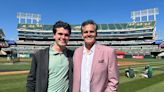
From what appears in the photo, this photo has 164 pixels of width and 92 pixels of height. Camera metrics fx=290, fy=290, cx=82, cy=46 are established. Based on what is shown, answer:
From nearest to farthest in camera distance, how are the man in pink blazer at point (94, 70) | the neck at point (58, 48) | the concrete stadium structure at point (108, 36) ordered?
1. the man in pink blazer at point (94, 70)
2. the neck at point (58, 48)
3. the concrete stadium structure at point (108, 36)

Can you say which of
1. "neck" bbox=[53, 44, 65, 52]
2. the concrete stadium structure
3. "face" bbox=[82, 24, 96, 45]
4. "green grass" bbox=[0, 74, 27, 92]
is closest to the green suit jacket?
"neck" bbox=[53, 44, 65, 52]

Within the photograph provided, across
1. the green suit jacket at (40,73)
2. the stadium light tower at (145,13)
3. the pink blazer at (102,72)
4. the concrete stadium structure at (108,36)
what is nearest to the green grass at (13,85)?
the green suit jacket at (40,73)

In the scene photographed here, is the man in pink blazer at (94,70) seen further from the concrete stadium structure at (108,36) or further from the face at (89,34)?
the concrete stadium structure at (108,36)

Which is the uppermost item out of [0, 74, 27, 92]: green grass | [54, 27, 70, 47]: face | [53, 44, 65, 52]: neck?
[54, 27, 70, 47]: face

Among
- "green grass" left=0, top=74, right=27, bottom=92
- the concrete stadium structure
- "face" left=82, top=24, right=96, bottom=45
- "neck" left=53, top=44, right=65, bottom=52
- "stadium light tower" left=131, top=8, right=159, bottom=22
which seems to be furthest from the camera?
"stadium light tower" left=131, top=8, right=159, bottom=22

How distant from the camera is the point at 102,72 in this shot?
15.3 feet

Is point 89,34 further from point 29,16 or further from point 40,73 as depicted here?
point 29,16

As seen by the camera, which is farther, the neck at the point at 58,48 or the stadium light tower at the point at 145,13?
the stadium light tower at the point at 145,13

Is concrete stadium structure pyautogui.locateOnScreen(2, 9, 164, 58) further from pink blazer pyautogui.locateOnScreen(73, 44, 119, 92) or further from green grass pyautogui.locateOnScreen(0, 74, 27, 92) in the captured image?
pink blazer pyautogui.locateOnScreen(73, 44, 119, 92)

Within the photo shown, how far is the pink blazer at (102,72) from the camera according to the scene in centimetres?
462

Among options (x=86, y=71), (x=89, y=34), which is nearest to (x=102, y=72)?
(x=86, y=71)

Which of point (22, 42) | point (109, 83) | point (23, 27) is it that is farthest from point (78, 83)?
point (23, 27)

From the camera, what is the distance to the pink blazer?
4.62m

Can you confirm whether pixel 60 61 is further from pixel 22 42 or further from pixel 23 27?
pixel 23 27
